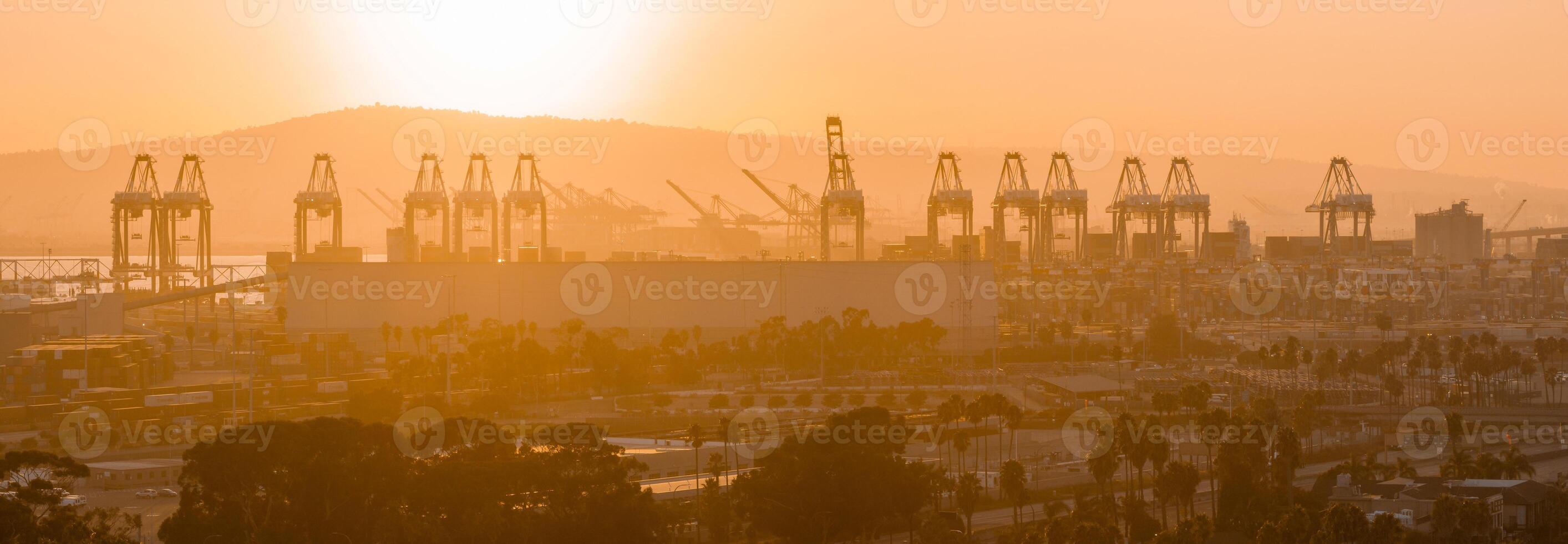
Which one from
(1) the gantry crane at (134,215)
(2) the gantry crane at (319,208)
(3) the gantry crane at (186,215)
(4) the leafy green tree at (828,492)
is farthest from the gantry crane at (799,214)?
(4) the leafy green tree at (828,492)

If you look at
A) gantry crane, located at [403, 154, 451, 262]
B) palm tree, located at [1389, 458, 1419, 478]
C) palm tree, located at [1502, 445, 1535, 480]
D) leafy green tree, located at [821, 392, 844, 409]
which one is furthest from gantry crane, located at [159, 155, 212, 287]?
palm tree, located at [1502, 445, 1535, 480]

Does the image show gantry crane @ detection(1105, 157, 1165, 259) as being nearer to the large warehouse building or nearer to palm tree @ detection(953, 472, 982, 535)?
the large warehouse building

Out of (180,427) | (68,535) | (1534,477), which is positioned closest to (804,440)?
(68,535)

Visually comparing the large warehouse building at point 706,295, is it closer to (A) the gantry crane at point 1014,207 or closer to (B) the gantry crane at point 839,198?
(B) the gantry crane at point 839,198

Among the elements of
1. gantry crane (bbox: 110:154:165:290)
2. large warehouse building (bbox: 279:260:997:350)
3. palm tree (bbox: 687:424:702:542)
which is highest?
gantry crane (bbox: 110:154:165:290)

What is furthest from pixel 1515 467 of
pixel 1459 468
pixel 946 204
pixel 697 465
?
pixel 946 204

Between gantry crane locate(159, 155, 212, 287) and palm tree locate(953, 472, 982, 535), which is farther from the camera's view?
gantry crane locate(159, 155, 212, 287)
